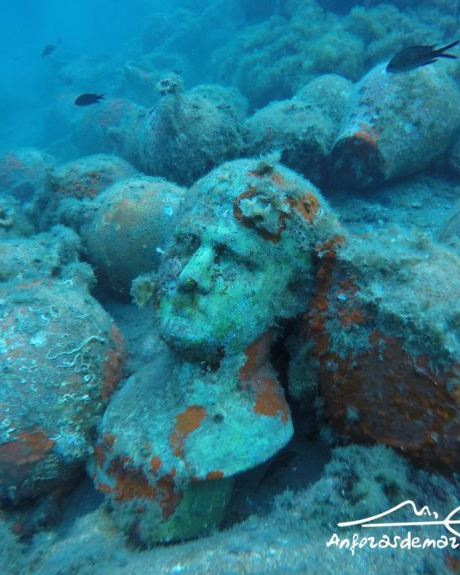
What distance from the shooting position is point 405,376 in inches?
81.5

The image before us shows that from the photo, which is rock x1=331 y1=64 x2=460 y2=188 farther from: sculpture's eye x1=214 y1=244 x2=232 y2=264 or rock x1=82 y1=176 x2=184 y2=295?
sculpture's eye x1=214 y1=244 x2=232 y2=264

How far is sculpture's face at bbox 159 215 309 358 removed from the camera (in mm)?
2391

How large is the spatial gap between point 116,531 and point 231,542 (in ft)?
2.95

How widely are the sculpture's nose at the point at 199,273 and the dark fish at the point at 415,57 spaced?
371cm

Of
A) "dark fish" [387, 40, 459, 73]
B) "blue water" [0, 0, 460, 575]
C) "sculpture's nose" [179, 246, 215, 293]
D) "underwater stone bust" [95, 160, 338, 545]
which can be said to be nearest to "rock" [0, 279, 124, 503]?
"blue water" [0, 0, 460, 575]

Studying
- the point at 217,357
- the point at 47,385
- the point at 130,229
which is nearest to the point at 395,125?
the point at 130,229

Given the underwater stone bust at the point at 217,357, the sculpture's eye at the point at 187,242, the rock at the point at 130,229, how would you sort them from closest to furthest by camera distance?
the underwater stone bust at the point at 217,357
the sculpture's eye at the point at 187,242
the rock at the point at 130,229

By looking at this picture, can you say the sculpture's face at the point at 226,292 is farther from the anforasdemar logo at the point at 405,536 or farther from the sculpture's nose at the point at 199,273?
the anforasdemar logo at the point at 405,536

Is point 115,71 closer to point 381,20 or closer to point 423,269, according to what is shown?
point 381,20

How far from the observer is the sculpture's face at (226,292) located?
2.39m

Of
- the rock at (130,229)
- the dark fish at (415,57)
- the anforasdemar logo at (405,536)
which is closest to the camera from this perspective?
the anforasdemar logo at (405,536)

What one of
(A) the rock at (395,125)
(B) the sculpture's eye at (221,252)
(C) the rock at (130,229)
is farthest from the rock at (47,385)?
(A) the rock at (395,125)

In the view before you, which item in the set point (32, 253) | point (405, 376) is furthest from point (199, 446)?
point (32, 253)

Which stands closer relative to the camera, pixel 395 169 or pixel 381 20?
pixel 395 169
